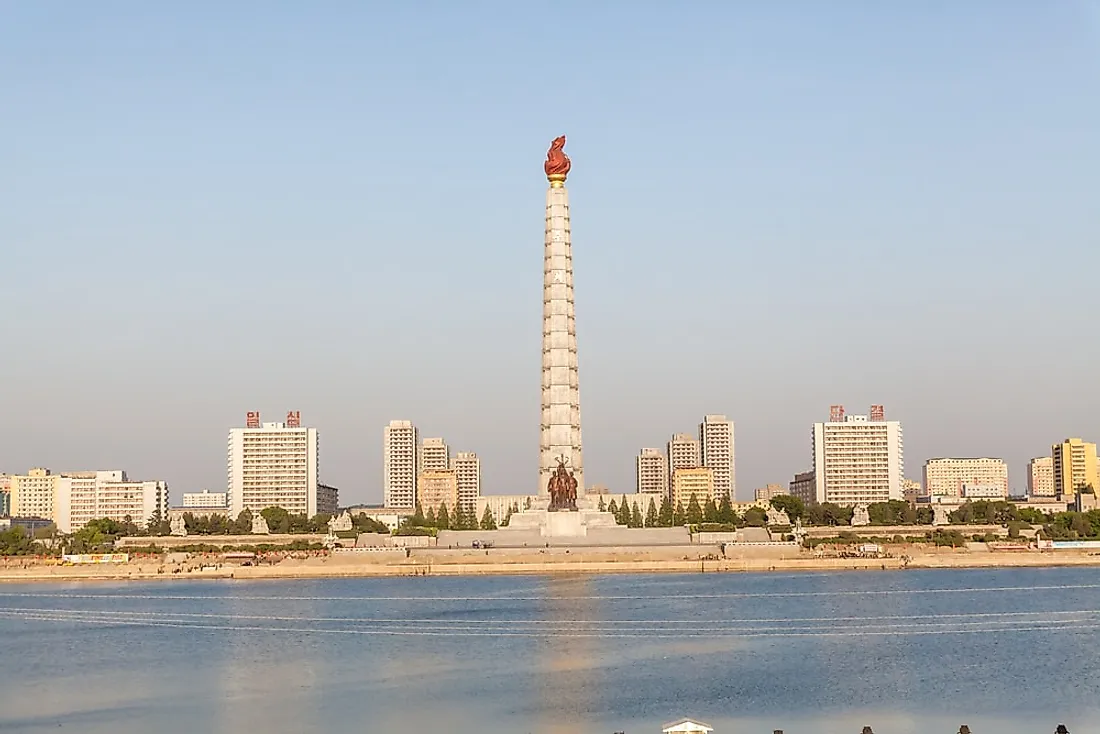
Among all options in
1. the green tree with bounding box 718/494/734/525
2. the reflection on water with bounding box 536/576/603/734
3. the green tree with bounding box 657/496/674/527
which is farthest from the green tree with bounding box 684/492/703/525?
the reflection on water with bounding box 536/576/603/734

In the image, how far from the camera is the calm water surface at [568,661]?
35719 mm

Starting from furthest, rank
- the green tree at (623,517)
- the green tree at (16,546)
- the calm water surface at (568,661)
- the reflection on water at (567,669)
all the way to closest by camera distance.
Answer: the green tree at (623,517) < the green tree at (16,546) < the calm water surface at (568,661) < the reflection on water at (567,669)

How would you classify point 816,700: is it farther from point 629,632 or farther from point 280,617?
point 280,617

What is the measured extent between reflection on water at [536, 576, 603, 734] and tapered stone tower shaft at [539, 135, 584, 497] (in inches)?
1475

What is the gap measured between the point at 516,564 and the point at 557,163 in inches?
1166

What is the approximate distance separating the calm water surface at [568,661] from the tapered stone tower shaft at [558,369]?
94.6 feet

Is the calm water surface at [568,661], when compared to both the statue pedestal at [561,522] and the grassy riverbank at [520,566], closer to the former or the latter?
the grassy riverbank at [520,566]

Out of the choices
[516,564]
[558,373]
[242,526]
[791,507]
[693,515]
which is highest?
[558,373]

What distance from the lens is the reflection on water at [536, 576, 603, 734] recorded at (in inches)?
1394

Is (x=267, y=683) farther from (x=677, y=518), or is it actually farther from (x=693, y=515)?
(x=677, y=518)

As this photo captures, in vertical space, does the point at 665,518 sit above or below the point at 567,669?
above

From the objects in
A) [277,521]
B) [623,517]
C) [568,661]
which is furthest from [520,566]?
[277,521]

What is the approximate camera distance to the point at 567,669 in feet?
144

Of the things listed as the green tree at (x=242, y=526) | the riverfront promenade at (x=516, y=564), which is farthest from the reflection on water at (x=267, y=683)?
the green tree at (x=242, y=526)
